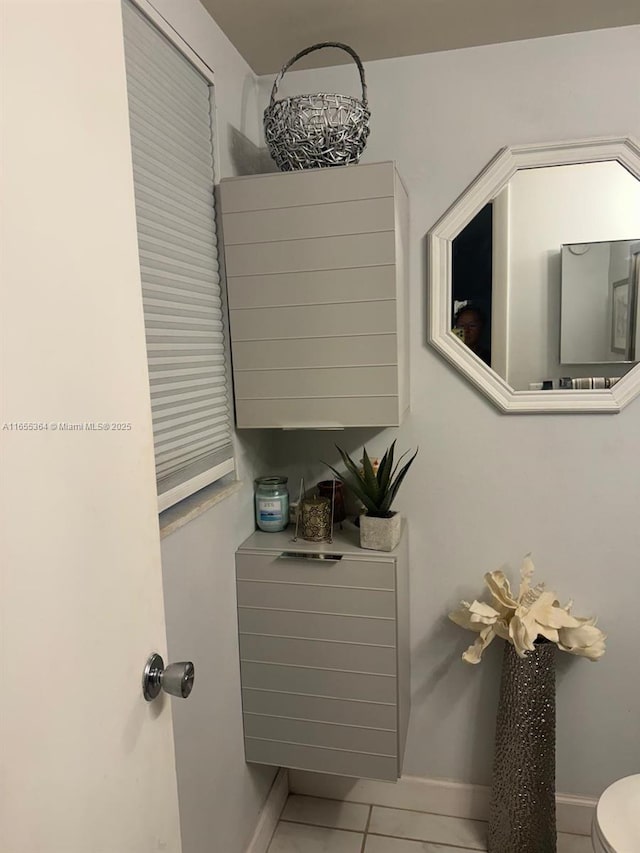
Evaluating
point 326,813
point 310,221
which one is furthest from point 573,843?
point 310,221

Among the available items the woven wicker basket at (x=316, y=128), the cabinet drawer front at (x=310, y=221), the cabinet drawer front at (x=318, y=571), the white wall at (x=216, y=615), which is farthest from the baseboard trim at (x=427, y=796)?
the woven wicker basket at (x=316, y=128)

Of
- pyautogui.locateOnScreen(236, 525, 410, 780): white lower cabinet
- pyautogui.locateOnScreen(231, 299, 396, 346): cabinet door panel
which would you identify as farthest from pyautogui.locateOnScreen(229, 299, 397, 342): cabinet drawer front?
pyautogui.locateOnScreen(236, 525, 410, 780): white lower cabinet

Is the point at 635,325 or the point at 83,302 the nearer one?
the point at 83,302

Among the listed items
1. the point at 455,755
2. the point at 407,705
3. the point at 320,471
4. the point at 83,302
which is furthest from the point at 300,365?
the point at 455,755

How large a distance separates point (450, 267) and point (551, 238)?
0.81ft

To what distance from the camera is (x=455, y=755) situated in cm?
176

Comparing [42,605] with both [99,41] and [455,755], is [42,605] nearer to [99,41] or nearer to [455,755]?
[99,41]

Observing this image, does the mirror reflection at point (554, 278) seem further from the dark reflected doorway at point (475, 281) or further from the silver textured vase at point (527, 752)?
the silver textured vase at point (527, 752)

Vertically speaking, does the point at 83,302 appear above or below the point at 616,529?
above

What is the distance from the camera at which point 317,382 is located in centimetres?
138

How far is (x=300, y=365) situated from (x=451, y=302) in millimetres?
462

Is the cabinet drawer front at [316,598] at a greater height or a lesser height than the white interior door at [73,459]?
lesser

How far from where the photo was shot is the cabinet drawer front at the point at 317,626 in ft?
4.72

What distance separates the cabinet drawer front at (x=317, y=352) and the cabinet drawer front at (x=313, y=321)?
0.04 feet
